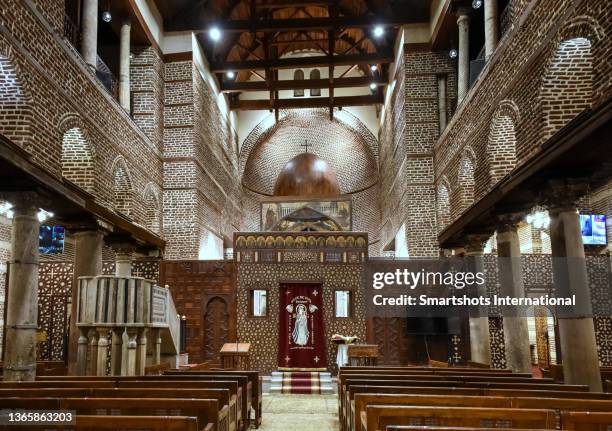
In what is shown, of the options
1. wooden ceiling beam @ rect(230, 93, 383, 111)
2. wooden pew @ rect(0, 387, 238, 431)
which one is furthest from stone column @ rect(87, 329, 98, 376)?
wooden ceiling beam @ rect(230, 93, 383, 111)

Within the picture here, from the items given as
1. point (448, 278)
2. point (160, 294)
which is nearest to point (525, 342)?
point (448, 278)

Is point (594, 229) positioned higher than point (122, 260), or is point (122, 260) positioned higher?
point (594, 229)

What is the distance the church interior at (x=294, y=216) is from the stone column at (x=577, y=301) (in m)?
0.03

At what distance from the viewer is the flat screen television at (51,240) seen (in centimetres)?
1781

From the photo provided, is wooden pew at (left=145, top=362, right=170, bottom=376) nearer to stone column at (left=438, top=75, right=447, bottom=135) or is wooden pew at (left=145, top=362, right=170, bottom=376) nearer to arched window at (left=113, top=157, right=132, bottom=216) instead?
arched window at (left=113, top=157, right=132, bottom=216)

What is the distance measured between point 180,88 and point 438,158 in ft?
27.3

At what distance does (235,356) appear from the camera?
14.3 metres

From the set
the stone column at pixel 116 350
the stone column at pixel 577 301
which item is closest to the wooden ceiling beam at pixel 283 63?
the stone column at pixel 577 301

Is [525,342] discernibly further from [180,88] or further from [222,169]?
[222,169]

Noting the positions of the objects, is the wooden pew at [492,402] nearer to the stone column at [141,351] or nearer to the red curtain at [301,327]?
the stone column at [141,351]

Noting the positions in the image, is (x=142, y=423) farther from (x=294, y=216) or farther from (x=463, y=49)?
(x=294, y=216)

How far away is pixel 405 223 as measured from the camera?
18250 mm

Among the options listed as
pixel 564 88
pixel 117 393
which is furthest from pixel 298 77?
pixel 117 393

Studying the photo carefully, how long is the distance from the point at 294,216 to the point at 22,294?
61.0 feet
